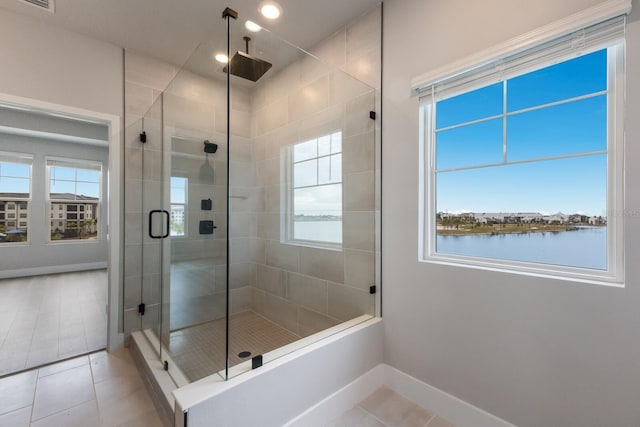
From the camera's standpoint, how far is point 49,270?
197 inches

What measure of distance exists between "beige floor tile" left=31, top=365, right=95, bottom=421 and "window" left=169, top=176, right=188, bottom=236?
1.14m

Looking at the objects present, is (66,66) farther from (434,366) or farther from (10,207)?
(10,207)

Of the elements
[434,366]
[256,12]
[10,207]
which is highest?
[256,12]

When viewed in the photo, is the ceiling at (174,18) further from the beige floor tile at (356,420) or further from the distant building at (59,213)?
the distant building at (59,213)

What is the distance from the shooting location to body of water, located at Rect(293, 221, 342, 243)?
7.13 ft

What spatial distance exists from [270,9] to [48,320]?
374 centimetres

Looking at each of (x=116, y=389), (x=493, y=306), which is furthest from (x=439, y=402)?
(x=116, y=389)

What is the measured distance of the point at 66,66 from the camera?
211cm

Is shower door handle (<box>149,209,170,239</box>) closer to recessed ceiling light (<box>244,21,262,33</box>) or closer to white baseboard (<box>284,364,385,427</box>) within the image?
recessed ceiling light (<box>244,21,262,33</box>)

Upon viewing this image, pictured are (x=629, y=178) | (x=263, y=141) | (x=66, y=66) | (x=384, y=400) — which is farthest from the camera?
(x=263, y=141)

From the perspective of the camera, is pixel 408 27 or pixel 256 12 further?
pixel 256 12

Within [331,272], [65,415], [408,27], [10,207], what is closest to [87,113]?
[65,415]

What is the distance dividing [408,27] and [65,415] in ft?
10.3

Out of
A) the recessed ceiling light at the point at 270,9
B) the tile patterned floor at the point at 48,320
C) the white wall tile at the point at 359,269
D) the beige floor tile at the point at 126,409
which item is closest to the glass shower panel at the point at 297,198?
the white wall tile at the point at 359,269
